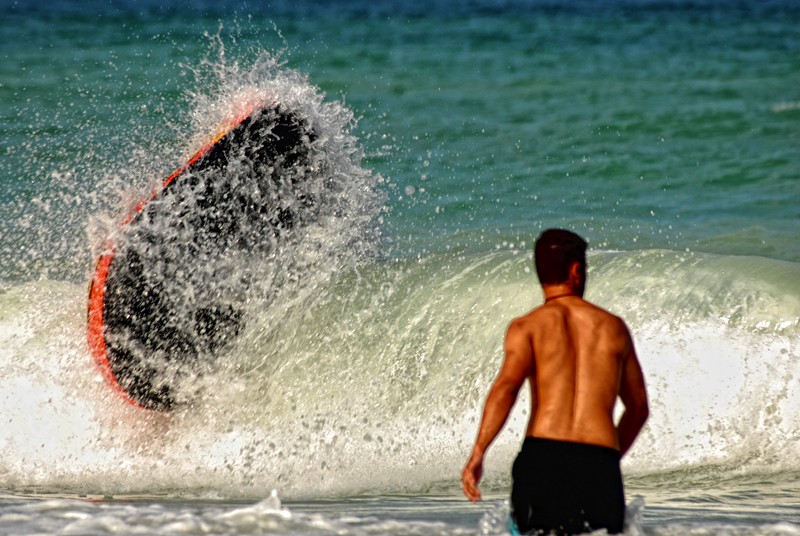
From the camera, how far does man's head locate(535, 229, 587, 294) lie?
3234mm

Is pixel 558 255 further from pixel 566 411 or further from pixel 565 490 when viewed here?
pixel 565 490

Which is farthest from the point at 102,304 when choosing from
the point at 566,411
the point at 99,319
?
the point at 566,411

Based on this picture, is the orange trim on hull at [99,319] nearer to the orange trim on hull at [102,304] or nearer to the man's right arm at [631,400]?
the orange trim on hull at [102,304]

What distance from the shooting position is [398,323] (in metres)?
6.58

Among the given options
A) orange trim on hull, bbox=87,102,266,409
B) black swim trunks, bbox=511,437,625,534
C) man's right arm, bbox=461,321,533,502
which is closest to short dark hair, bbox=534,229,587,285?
man's right arm, bbox=461,321,533,502

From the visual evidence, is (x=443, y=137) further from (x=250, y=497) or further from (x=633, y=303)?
(x=250, y=497)

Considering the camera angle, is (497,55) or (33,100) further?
(497,55)

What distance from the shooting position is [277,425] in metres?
5.77

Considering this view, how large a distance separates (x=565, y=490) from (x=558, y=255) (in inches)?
24.5

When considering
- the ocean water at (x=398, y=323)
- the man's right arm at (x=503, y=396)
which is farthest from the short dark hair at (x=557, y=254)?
the ocean water at (x=398, y=323)

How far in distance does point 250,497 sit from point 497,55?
14.1m

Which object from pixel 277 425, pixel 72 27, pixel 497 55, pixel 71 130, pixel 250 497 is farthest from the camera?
pixel 72 27

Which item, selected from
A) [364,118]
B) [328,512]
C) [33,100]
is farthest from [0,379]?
[33,100]

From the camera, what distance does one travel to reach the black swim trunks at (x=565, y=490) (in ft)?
10.2
